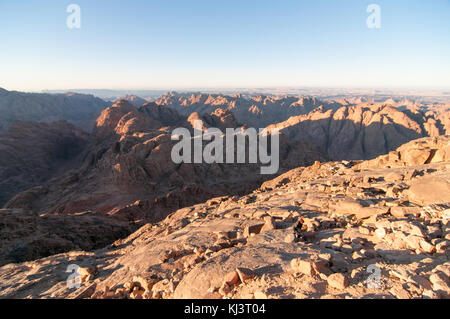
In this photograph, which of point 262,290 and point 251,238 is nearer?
point 262,290

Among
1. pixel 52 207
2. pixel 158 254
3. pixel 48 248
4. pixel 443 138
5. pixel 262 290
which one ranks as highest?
pixel 443 138

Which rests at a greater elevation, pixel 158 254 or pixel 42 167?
pixel 158 254

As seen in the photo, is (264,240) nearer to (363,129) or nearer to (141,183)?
(141,183)

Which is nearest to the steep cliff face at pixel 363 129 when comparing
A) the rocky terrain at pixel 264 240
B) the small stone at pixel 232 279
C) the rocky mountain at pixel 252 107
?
the rocky mountain at pixel 252 107
